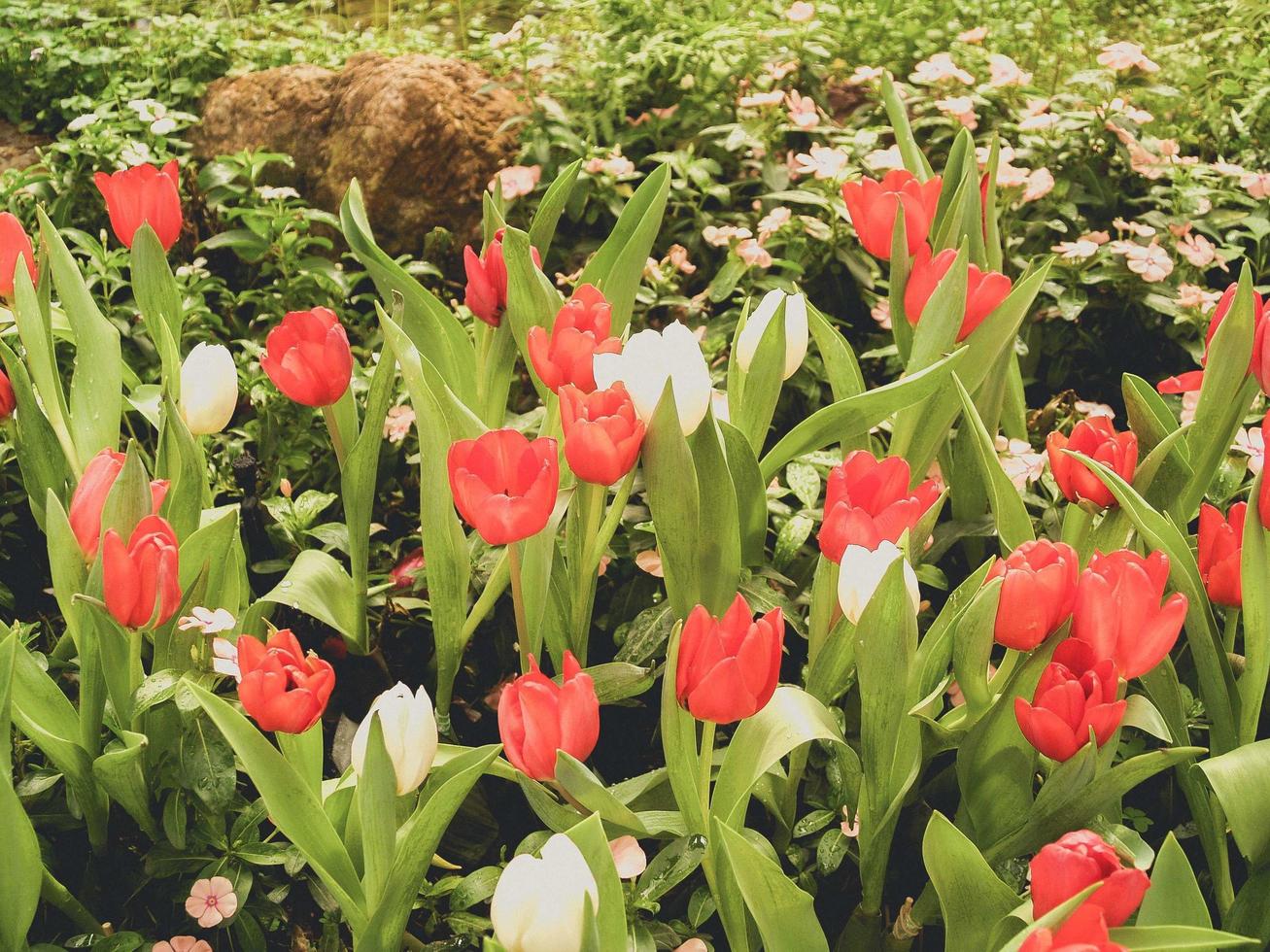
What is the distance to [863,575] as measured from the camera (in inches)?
40.2

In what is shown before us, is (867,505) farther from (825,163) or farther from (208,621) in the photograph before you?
(825,163)

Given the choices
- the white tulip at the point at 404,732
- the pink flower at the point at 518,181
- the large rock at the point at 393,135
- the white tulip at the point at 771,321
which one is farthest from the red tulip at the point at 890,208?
the large rock at the point at 393,135

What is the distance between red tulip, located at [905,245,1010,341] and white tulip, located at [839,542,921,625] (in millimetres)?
442

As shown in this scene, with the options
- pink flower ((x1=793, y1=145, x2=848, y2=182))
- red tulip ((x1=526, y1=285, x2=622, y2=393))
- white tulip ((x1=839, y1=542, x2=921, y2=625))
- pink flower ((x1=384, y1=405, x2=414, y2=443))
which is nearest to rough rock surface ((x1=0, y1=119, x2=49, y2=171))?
pink flower ((x1=384, y1=405, x2=414, y2=443))

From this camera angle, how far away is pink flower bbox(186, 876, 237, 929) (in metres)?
1.12

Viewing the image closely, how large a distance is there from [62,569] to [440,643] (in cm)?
39

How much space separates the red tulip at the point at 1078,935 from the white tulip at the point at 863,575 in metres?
0.33

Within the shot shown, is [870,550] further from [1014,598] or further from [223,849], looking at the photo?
[223,849]

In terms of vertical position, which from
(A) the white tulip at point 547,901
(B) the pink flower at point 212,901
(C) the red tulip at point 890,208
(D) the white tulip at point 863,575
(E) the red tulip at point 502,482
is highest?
(C) the red tulip at point 890,208

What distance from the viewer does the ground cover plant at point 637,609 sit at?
0.95 metres

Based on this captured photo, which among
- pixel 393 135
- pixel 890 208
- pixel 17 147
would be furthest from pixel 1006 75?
pixel 17 147

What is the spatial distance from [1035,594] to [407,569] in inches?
35.2

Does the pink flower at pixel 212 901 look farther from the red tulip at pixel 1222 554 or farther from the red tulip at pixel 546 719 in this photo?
the red tulip at pixel 1222 554

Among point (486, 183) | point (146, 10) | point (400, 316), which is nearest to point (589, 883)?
point (400, 316)
